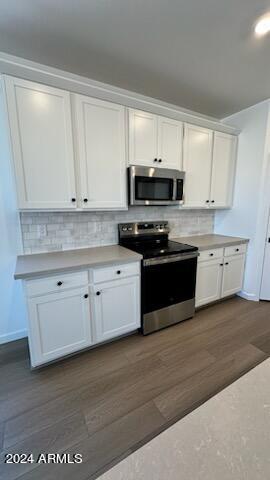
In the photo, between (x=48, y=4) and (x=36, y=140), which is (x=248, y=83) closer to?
(x=48, y=4)

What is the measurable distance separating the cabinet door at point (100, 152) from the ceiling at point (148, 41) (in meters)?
0.36

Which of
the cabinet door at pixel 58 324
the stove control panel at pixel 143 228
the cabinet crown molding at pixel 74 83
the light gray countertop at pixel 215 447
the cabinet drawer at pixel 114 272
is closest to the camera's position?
the light gray countertop at pixel 215 447

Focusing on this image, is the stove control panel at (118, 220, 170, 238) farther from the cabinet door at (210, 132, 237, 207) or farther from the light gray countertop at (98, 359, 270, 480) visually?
the light gray countertop at (98, 359, 270, 480)

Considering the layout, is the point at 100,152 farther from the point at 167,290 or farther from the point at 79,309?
the point at 167,290

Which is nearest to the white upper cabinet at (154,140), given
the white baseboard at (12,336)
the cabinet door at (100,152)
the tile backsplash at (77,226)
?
the cabinet door at (100,152)

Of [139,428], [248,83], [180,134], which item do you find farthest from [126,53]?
[139,428]

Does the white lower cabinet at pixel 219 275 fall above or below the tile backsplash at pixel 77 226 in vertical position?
below

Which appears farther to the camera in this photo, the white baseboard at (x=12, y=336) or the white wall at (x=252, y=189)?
the white wall at (x=252, y=189)

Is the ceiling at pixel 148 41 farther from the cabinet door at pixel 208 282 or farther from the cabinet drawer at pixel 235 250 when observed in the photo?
the cabinet door at pixel 208 282

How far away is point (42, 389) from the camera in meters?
1.62

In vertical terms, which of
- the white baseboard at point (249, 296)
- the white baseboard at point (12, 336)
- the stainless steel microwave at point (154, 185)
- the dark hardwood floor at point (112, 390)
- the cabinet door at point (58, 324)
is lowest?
the dark hardwood floor at point (112, 390)

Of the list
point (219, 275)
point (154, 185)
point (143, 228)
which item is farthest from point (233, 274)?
point (154, 185)

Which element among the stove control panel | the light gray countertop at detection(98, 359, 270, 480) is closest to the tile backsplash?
the stove control panel

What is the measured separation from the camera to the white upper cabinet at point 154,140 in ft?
7.06
